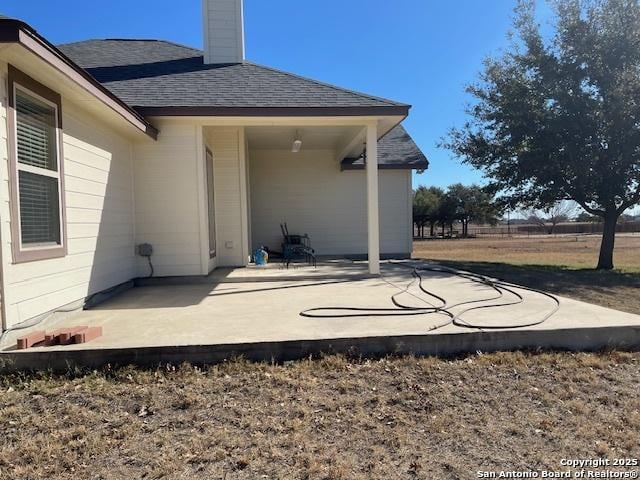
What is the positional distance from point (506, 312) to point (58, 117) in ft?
16.9

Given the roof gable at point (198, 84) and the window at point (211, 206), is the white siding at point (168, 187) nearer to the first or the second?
the roof gable at point (198, 84)

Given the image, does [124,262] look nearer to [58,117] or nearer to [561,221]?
[58,117]

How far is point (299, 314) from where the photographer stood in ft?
14.1

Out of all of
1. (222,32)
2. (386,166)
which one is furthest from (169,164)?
(386,166)

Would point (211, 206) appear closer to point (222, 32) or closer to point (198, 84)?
point (198, 84)

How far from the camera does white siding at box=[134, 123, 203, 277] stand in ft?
20.8

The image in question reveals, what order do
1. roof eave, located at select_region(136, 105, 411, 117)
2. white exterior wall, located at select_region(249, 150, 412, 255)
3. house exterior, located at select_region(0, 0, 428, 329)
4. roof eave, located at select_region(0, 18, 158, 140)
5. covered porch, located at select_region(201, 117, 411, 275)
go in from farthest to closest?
white exterior wall, located at select_region(249, 150, 412, 255) < covered porch, located at select_region(201, 117, 411, 275) < roof eave, located at select_region(136, 105, 411, 117) < house exterior, located at select_region(0, 0, 428, 329) < roof eave, located at select_region(0, 18, 158, 140)

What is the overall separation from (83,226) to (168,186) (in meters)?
1.78

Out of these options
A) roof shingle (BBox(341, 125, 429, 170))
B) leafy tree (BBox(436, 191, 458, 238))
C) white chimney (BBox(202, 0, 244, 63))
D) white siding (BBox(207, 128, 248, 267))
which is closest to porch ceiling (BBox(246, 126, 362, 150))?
white siding (BBox(207, 128, 248, 267))

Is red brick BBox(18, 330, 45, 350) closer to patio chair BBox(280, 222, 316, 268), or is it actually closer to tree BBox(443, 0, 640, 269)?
patio chair BBox(280, 222, 316, 268)

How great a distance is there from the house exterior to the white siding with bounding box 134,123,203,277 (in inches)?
0.6

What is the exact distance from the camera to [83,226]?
476 centimetres

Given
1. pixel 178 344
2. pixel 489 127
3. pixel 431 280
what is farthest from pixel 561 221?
pixel 178 344

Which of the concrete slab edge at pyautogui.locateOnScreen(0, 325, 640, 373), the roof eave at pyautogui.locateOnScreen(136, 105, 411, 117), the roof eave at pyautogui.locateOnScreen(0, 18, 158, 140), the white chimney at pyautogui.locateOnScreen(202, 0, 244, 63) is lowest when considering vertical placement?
the concrete slab edge at pyautogui.locateOnScreen(0, 325, 640, 373)
